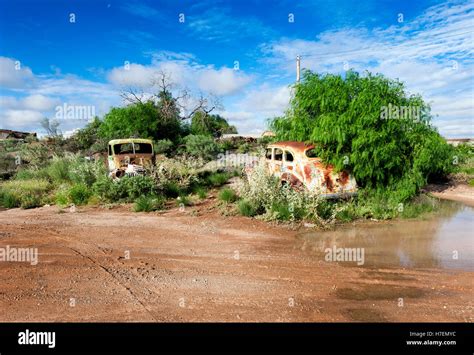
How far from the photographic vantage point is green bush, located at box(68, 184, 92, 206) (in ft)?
36.8

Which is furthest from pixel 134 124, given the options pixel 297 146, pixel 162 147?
pixel 297 146

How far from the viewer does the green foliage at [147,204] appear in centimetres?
1019

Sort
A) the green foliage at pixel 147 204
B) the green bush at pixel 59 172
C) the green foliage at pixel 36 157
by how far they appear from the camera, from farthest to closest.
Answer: the green foliage at pixel 36 157 < the green bush at pixel 59 172 < the green foliage at pixel 147 204

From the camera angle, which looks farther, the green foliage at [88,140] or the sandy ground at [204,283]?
the green foliage at [88,140]

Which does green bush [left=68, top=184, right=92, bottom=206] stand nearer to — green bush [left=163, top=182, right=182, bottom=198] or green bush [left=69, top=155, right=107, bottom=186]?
green bush [left=69, top=155, right=107, bottom=186]

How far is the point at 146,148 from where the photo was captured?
14.5 meters

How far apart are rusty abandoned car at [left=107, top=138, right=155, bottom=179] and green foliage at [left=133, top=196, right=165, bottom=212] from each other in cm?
212

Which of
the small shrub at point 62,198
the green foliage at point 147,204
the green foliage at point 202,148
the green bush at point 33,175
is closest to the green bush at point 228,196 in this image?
the green foliage at point 147,204

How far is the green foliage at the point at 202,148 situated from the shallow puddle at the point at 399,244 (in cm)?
1235

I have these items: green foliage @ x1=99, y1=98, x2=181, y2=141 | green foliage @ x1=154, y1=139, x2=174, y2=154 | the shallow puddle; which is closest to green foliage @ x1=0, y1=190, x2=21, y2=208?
the shallow puddle

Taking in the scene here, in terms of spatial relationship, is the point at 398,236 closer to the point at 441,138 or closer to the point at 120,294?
the point at 441,138

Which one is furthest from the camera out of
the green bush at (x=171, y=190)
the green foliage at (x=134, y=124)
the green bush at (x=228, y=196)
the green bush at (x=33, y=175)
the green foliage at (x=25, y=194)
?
the green foliage at (x=134, y=124)

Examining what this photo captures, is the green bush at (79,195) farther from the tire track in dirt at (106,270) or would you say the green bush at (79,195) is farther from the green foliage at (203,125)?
the green foliage at (203,125)

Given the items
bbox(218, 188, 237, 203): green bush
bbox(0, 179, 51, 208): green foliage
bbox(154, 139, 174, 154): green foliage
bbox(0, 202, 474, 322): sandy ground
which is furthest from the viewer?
bbox(154, 139, 174, 154): green foliage
